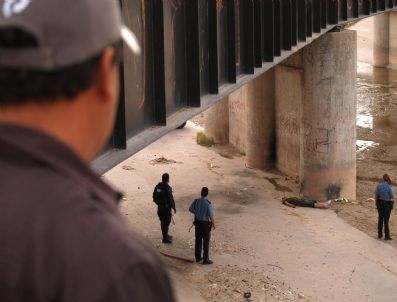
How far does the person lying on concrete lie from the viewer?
1886cm

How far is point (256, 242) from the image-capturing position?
619 inches

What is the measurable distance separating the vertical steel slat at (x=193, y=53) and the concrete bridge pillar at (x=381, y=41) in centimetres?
3225

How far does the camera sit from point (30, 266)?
4.30 feet

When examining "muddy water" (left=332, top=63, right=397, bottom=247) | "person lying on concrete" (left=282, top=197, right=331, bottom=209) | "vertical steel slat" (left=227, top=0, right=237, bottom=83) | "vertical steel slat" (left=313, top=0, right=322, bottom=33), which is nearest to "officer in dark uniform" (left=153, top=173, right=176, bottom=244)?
"vertical steel slat" (left=227, top=0, right=237, bottom=83)

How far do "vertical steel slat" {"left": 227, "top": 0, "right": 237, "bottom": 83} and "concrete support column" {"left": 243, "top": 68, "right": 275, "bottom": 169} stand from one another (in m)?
9.31

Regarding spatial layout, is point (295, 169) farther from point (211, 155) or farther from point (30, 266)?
point (30, 266)

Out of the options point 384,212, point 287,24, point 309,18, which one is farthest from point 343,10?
point 384,212

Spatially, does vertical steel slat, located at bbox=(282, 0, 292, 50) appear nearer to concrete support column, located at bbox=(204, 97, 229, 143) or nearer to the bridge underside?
the bridge underside

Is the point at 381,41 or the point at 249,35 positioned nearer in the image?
the point at 249,35

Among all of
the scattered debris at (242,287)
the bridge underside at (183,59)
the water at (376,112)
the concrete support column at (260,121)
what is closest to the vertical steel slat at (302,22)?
the bridge underside at (183,59)

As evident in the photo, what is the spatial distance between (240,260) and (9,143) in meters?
13.2

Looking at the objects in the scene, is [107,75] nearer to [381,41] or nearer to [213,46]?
[213,46]

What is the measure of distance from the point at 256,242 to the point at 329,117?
4765 mm

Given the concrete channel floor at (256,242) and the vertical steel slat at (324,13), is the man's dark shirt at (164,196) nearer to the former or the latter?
the concrete channel floor at (256,242)
